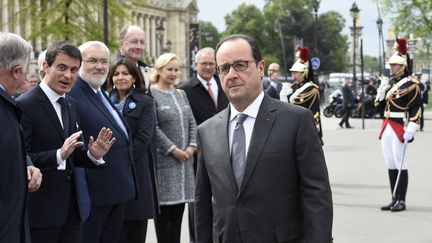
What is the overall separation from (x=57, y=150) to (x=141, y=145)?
1850mm

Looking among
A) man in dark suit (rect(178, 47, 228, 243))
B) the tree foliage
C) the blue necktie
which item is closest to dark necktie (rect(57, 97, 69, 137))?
the blue necktie

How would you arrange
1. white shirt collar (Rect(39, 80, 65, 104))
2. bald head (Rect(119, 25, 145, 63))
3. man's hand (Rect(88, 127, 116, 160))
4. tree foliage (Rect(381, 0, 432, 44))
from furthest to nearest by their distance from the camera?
1. tree foliage (Rect(381, 0, 432, 44))
2. bald head (Rect(119, 25, 145, 63))
3. white shirt collar (Rect(39, 80, 65, 104))
4. man's hand (Rect(88, 127, 116, 160))

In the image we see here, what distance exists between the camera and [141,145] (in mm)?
7629

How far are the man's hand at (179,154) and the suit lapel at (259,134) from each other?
→ 12.4 ft

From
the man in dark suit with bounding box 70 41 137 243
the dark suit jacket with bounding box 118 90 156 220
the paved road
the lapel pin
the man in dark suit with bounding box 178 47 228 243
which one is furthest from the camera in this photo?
the paved road

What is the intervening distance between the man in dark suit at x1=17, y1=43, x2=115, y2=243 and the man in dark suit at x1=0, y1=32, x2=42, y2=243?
30.6 inches

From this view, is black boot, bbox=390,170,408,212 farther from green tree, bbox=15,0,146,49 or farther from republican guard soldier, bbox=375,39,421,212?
green tree, bbox=15,0,146,49

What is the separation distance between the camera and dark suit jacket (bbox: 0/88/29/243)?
480 centimetres

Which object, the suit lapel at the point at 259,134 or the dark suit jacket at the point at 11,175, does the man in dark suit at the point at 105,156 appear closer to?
the dark suit jacket at the point at 11,175

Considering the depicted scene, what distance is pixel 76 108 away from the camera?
671cm

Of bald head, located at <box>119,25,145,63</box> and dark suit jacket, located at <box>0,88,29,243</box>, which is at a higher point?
bald head, located at <box>119,25,145,63</box>

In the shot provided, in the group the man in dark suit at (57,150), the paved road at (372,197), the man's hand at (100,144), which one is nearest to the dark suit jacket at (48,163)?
the man in dark suit at (57,150)

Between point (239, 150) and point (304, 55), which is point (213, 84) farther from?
point (304, 55)

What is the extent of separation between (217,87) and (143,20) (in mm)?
133204
